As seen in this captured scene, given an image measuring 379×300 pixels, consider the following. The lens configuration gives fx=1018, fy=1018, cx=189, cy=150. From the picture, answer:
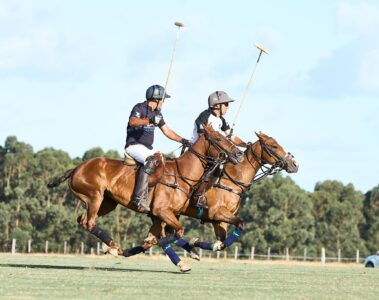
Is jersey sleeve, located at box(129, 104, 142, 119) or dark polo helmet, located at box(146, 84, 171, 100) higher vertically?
dark polo helmet, located at box(146, 84, 171, 100)

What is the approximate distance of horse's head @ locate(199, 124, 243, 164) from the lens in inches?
778

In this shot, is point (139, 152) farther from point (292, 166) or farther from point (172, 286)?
point (172, 286)

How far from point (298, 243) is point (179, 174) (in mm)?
62606

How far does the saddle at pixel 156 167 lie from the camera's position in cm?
1939

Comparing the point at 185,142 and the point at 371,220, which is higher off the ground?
the point at 371,220

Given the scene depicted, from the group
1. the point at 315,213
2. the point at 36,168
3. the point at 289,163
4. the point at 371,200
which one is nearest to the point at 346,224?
the point at 315,213

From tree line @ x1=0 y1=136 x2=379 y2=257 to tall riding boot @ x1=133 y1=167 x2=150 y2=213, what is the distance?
55.0 meters

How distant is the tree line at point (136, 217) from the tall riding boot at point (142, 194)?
181 ft

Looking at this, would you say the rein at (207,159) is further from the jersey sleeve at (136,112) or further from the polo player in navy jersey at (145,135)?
the jersey sleeve at (136,112)

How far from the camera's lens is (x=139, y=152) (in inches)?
775

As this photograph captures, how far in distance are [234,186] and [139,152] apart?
7.59ft

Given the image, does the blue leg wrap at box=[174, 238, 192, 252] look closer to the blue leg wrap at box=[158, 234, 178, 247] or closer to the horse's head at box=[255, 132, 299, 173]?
the blue leg wrap at box=[158, 234, 178, 247]

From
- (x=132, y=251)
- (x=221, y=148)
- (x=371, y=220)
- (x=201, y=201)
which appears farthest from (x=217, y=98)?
(x=371, y=220)

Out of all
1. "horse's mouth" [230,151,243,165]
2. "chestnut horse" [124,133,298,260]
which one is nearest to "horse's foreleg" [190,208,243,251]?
"chestnut horse" [124,133,298,260]
